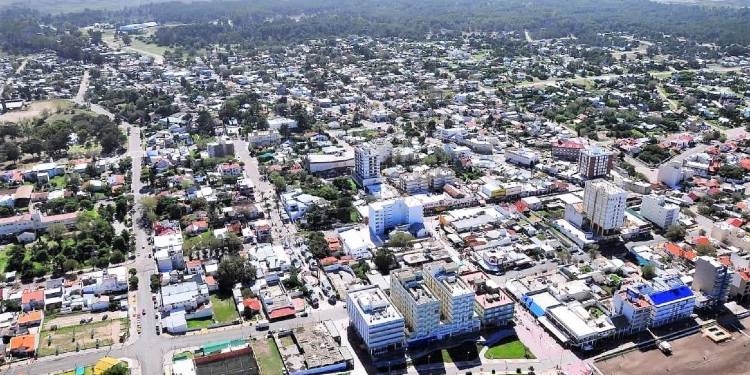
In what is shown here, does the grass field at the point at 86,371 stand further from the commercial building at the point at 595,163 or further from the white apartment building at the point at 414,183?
the commercial building at the point at 595,163

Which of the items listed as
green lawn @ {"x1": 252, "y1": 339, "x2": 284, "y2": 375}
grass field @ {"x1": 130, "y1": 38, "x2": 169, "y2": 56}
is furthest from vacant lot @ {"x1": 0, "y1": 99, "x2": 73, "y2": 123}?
green lawn @ {"x1": 252, "y1": 339, "x2": 284, "y2": 375}

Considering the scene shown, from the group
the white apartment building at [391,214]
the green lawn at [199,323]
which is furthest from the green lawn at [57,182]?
the white apartment building at [391,214]

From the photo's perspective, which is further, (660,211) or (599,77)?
(599,77)

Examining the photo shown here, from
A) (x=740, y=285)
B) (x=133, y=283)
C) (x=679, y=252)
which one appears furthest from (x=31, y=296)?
(x=740, y=285)

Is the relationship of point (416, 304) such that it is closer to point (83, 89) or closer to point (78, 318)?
point (78, 318)

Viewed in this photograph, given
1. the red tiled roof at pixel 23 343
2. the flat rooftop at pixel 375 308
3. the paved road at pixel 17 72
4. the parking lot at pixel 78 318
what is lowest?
the parking lot at pixel 78 318
